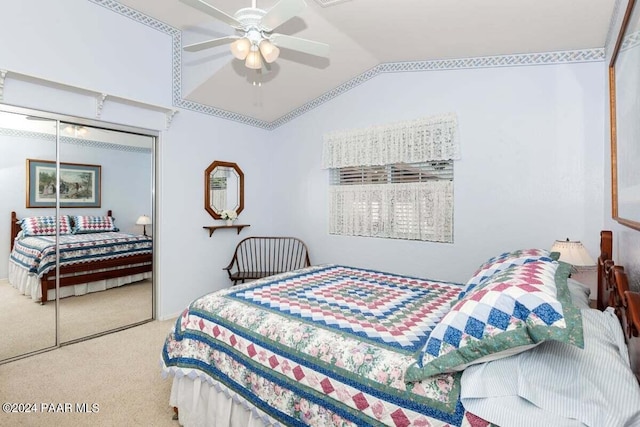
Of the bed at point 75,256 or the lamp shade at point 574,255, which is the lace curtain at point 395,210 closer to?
the lamp shade at point 574,255

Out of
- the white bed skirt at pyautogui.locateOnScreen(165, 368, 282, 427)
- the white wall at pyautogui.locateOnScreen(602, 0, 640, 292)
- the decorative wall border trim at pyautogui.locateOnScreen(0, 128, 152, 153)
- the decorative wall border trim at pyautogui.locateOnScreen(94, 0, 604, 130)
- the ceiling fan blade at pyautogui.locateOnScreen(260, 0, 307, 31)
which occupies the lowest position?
the white bed skirt at pyautogui.locateOnScreen(165, 368, 282, 427)

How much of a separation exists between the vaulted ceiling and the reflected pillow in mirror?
1.62m

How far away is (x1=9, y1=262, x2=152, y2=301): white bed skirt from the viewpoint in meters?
2.80

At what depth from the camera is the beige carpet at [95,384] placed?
2088mm

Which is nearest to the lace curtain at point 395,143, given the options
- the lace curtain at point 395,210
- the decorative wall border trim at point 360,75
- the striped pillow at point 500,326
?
the lace curtain at point 395,210

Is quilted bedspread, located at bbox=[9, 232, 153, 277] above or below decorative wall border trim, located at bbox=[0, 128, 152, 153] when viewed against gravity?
below

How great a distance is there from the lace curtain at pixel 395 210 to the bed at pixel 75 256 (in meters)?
2.27

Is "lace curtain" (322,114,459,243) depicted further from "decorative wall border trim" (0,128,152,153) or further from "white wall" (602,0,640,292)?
"decorative wall border trim" (0,128,152,153)

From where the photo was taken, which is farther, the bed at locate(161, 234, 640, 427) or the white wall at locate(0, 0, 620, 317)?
the white wall at locate(0, 0, 620, 317)

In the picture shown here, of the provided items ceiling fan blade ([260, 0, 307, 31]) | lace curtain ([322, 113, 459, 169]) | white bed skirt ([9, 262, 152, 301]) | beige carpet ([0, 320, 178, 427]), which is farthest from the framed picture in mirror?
lace curtain ([322, 113, 459, 169])

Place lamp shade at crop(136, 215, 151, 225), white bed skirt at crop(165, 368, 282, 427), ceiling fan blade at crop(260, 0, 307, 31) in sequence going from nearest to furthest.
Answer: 1. white bed skirt at crop(165, 368, 282, 427)
2. ceiling fan blade at crop(260, 0, 307, 31)
3. lamp shade at crop(136, 215, 151, 225)

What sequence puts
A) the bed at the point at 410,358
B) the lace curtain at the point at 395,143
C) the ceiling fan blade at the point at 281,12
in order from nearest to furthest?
the bed at the point at 410,358 → the ceiling fan blade at the point at 281,12 → the lace curtain at the point at 395,143

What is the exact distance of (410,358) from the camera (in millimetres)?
1332

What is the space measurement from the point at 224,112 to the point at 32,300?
280cm
